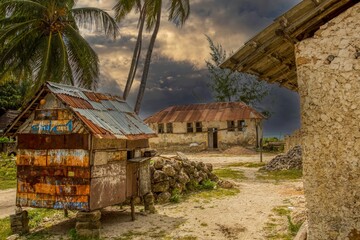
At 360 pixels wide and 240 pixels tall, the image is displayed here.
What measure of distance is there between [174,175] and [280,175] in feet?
24.6

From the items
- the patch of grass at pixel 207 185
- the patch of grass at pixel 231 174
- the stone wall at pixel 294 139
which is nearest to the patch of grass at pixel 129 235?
the patch of grass at pixel 207 185

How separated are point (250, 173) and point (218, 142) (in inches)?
561

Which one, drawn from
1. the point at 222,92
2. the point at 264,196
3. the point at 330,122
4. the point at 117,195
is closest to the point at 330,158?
the point at 330,122

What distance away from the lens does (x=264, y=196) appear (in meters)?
11.6

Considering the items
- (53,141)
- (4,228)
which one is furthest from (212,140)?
(53,141)

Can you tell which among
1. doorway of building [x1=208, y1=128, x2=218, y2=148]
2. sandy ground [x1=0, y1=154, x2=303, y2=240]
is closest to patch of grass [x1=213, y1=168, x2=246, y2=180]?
sandy ground [x1=0, y1=154, x2=303, y2=240]

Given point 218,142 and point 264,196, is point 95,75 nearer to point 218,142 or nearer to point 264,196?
point 264,196

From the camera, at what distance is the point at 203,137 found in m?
32.8

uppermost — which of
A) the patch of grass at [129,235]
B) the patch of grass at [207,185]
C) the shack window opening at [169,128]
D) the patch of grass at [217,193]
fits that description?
the shack window opening at [169,128]

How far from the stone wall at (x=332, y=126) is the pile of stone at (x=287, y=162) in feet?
48.5

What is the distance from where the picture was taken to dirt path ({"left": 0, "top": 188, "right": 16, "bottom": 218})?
1034 centimetres

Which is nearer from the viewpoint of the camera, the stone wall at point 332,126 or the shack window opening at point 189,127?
the stone wall at point 332,126

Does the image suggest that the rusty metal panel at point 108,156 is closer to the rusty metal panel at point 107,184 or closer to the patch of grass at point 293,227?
the rusty metal panel at point 107,184

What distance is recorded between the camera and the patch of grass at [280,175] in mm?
16234
